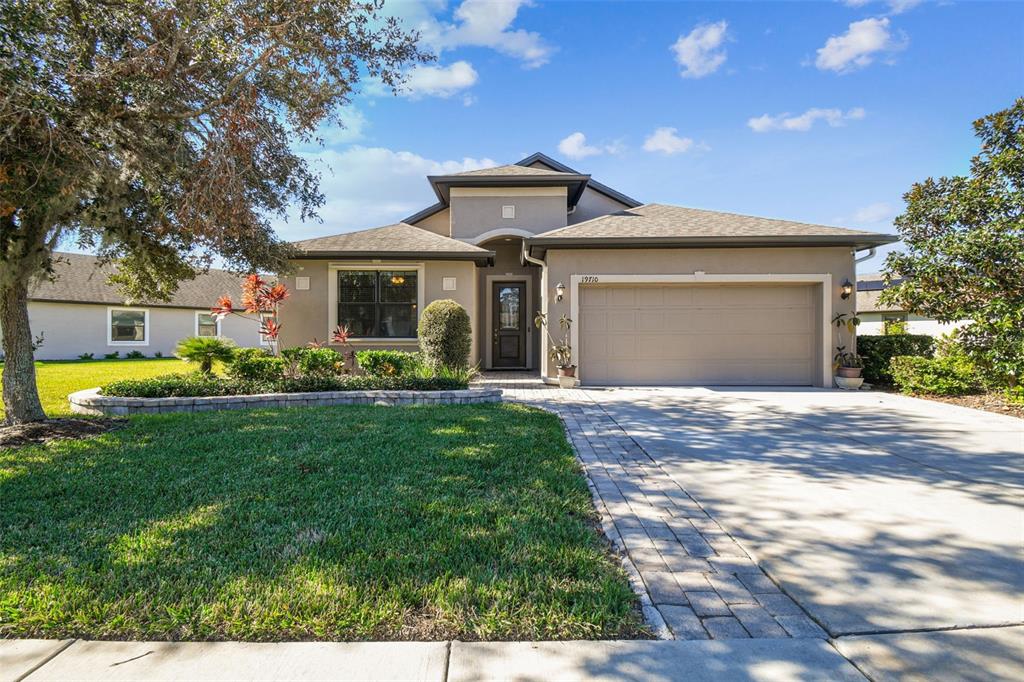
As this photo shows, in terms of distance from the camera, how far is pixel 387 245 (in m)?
11.0

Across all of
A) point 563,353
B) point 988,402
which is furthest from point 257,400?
point 988,402

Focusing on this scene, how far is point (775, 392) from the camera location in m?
9.32

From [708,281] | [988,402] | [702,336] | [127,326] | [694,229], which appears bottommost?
[988,402]

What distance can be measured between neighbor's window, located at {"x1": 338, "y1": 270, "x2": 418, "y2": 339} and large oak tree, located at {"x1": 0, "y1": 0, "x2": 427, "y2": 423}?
4.01 m

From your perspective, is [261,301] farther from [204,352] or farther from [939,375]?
[939,375]

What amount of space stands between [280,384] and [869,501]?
8079 millimetres

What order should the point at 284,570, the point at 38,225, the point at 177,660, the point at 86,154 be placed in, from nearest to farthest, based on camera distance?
the point at 177,660 < the point at 284,570 < the point at 86,154 < the point at 38,225

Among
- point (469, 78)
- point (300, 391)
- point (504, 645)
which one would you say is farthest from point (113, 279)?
point (504, 645)

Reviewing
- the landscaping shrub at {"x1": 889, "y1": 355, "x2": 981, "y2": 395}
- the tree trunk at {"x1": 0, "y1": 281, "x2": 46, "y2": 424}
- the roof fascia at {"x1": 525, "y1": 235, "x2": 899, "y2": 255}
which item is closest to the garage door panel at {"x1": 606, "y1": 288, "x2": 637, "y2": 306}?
the roof fascia at {"x1": 525, "y1": 235, "x2": 899, "y2": 255}

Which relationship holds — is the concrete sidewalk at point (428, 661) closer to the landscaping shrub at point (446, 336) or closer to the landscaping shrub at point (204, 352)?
the landscaping shrub at point (446, 336)

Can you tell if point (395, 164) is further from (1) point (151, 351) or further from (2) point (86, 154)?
(1) point (151, 351)

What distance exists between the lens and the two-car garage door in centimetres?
1027

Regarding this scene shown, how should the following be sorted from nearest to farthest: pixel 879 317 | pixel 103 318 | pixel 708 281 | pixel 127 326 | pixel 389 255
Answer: pixel 708 281
pixel 389 255
pixel 103 318
pixel 127 326
pixel 879 317

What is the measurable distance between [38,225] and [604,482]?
7254 millimetres
